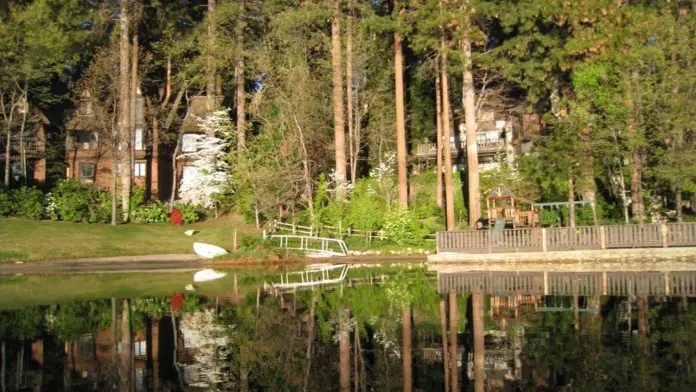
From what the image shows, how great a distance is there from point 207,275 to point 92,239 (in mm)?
13653

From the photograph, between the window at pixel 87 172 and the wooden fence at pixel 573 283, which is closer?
the wooden fence at pixel 573 283

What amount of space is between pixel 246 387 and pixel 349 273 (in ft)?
61.6

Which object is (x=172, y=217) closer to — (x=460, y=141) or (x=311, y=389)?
(x=460, y=141)

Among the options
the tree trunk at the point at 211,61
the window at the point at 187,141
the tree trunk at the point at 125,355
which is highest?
the tree trunk at the point at 211,61

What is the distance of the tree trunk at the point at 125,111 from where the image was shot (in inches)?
1864

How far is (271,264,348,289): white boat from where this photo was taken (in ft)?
78.9

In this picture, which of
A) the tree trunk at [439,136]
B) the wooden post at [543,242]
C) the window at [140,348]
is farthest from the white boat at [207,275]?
the tree trunk at [439,136]

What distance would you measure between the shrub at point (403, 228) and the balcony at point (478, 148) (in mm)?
15538

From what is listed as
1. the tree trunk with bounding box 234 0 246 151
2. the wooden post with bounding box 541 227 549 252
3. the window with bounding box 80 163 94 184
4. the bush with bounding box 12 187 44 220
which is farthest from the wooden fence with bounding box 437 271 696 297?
the window with bounding box 80 163 94 184

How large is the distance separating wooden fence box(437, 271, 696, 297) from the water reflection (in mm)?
678

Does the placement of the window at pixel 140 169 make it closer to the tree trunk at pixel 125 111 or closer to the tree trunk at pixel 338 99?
the tree trunk at pixel 125 111

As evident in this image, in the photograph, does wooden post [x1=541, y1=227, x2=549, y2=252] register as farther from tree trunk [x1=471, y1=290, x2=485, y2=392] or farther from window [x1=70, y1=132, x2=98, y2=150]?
window [x1=70, y1=132, x2=98, y2=150]

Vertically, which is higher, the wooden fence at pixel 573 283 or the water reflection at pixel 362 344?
the wooden fence at pixel 573 283

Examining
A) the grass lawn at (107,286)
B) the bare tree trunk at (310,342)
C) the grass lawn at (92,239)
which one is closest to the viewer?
the bare tree trunk at (310,342)
